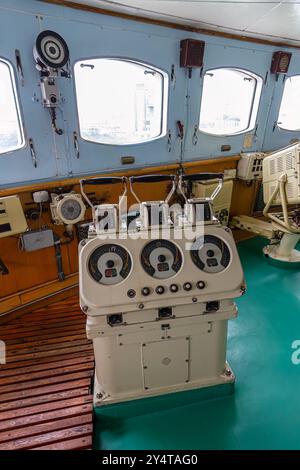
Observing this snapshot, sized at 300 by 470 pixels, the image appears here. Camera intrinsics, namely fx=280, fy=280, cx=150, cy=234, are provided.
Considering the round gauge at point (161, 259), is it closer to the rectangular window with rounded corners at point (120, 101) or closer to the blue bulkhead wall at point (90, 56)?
the blue bulkhead wall at point (90, 56)

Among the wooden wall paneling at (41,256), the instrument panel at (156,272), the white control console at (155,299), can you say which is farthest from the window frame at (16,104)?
the instrument panel at (156,272)

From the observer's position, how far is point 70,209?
2766mm

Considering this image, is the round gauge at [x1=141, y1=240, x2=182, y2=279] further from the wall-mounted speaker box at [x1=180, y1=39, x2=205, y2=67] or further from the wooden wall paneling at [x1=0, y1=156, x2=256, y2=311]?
the wall-mounted speaker box at [x1=180, y1=39, x2=205, y2=67]

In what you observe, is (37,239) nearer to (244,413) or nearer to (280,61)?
(244,413)

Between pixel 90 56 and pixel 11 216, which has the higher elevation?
pixel 90 56

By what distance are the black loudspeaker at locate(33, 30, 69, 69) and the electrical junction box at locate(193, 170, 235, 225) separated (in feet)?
6.89

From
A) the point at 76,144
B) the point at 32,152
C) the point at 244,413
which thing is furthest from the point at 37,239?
the point at 244,413

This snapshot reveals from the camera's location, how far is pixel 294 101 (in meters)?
4.72

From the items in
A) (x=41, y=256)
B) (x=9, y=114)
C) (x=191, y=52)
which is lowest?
(x=41, y=256)

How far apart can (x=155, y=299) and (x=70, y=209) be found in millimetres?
1560

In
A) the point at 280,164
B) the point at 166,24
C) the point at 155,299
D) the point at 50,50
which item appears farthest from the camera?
the point at 280,164

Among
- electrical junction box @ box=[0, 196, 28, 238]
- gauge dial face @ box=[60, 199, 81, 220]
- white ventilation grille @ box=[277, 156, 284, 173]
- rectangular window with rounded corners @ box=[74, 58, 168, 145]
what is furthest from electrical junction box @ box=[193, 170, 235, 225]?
electrical junction box @ box=[0, 196, 28, 238]

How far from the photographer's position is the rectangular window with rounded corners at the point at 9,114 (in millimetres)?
2408

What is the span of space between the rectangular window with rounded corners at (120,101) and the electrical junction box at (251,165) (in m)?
1.39
